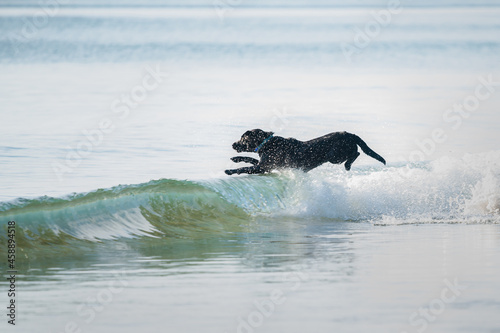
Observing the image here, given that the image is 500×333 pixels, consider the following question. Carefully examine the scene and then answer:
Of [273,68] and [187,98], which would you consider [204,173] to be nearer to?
[187,98]

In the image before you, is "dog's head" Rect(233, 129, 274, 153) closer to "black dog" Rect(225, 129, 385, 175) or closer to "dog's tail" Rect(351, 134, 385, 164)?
"black dog" Rect(225, 129, 385, 175)

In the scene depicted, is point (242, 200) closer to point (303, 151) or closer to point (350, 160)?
point (303, 151)

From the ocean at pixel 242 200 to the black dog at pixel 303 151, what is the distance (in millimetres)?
290

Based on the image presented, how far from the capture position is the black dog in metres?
16.7

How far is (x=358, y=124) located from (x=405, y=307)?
17.4m

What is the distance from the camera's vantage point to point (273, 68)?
40.2 meters

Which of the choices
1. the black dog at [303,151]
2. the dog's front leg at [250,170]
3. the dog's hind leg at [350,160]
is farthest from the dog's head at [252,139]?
the dog's hind leg at [350,160]

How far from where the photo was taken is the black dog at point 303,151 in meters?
16.7

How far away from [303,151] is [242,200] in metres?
1.37

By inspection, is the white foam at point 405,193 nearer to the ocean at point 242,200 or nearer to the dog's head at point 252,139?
the ocean at point 242,200

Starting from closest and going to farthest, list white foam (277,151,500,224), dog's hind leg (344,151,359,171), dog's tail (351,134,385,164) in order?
1. white foam (277,151,500,224)
2. dog's tail (351,134,385,164)
3. dog's hind leg (344,151,359,171)

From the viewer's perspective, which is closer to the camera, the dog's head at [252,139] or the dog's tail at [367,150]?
the dog's head at [252,139]

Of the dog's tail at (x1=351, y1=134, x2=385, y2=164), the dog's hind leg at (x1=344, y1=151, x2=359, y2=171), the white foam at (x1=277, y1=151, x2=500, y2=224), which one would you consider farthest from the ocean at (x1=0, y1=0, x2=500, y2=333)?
the dog's tail at (x1=351, y1=134, x2=385, y2=164)

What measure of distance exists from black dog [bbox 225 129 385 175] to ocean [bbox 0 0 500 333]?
0.95ft
